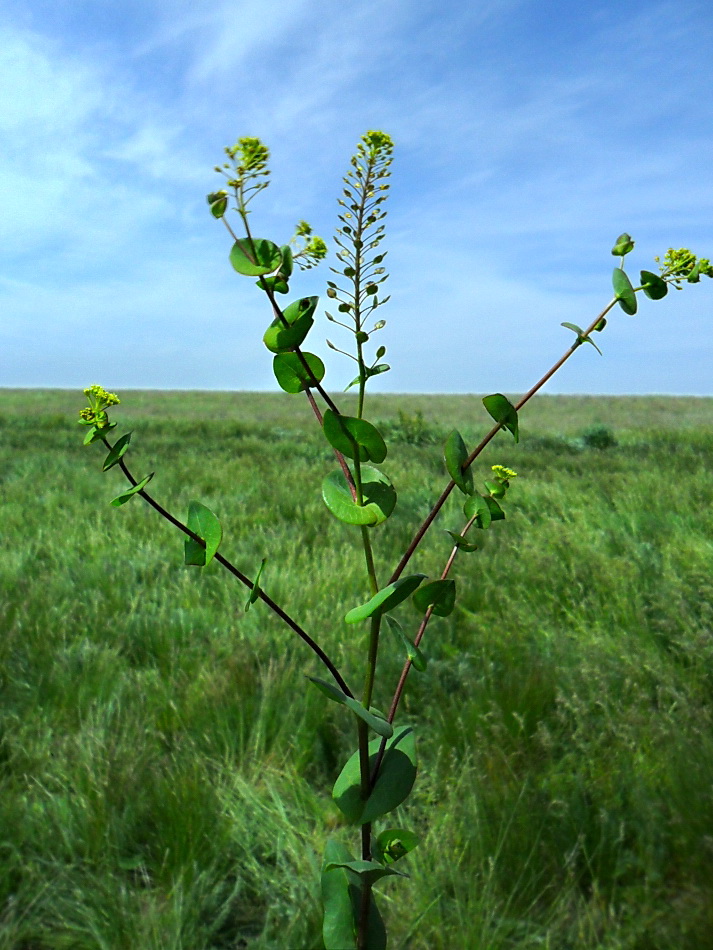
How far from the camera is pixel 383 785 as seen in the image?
2.24 feet

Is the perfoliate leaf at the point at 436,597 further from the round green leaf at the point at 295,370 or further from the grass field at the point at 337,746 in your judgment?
the grass field at the point at 337,746

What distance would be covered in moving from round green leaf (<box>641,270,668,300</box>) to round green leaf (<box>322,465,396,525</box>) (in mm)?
329

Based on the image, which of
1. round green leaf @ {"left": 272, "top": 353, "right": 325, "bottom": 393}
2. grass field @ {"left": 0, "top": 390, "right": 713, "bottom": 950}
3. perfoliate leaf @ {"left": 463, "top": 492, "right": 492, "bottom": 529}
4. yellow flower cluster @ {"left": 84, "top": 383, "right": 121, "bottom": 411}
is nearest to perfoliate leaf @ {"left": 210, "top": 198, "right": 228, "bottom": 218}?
round green leaf @ {"left": 272, "top": 353, "right": 325, "bottom": 393}

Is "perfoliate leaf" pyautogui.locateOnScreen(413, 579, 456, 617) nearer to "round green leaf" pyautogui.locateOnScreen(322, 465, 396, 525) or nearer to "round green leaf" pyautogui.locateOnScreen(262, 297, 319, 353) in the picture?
"round green leaf" pyautogui.locateOnScreen(322, 465, 396, 525)

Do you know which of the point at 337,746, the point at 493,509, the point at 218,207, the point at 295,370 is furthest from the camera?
the point at 337,746

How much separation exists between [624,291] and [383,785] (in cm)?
55

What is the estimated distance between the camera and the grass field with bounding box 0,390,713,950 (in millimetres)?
1510

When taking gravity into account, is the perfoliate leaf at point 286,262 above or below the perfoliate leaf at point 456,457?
above

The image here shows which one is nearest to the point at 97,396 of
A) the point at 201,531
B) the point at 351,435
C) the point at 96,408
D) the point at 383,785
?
the point at 96,408

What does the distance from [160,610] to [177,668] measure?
645 millimetres

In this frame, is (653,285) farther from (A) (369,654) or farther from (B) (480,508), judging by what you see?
(A) (369,654)

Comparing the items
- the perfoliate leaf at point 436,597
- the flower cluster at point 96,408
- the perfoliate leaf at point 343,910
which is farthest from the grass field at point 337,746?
the flower cluster at point 96,408

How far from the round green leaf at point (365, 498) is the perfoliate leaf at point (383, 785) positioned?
0.25 meters

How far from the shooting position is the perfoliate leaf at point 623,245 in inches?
27.6
